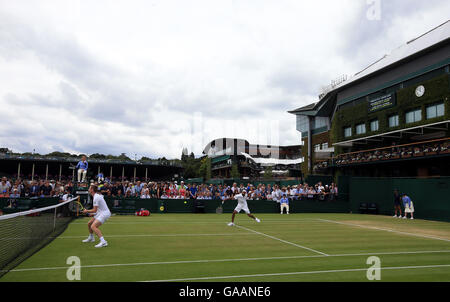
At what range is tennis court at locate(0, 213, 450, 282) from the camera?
6973 mm

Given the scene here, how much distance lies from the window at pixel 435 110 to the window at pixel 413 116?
98 cm

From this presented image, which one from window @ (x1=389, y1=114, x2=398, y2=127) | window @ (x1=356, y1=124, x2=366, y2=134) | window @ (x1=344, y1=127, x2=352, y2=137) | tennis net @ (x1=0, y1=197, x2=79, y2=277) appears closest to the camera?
tennis net @ (x1=0, y1=197, x2=79, y2=277)

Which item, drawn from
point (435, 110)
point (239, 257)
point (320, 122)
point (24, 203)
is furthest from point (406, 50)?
point (24, 203)

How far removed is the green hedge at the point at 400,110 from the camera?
107 ft

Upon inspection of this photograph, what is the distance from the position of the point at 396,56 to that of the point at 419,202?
75.5ft

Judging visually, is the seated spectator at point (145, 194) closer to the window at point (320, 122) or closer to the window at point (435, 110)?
the window at point (435, 110)

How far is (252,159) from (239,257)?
77.5 meters

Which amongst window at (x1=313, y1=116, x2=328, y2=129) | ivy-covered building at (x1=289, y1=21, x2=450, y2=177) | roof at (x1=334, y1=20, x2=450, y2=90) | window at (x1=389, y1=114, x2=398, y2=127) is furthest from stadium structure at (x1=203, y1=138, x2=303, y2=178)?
window at (x1=389, y1=114, x2=398, y2=127)

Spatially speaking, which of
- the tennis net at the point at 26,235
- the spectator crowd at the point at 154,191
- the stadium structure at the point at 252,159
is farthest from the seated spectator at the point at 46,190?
the stadium structure at the point at 252,159

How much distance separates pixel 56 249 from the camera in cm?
966

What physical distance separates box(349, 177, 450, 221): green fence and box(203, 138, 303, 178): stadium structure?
46.2 meters
